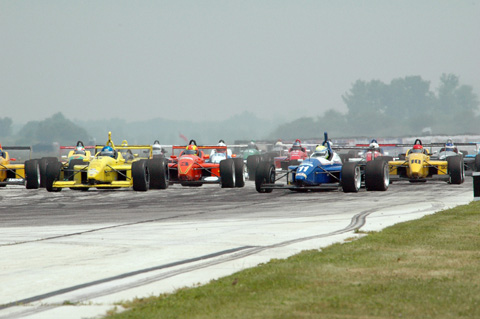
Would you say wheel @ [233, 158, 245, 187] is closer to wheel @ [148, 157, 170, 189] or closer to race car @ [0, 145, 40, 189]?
wheel @ [148, 157, 170, 189]

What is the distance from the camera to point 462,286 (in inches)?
276

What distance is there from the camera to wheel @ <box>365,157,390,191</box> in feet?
79.0

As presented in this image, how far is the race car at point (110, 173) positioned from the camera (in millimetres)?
25953

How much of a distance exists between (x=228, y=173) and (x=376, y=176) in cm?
566

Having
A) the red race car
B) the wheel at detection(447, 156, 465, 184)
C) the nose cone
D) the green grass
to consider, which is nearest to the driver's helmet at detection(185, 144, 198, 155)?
the nose cone

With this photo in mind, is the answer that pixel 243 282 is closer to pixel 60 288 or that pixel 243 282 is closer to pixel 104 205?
pixel 60 288

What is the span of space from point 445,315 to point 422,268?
7.66 feet

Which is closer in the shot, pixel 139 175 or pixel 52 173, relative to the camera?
pixel 139 175

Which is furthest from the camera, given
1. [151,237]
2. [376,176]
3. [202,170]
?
[202,170]

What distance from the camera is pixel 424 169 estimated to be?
29.0m

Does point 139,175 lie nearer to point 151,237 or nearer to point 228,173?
point 228,173

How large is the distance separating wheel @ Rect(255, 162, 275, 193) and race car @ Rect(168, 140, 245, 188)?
2.50 metres

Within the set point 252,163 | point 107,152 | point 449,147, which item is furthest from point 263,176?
point 449,147

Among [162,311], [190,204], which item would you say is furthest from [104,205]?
[162,311]
